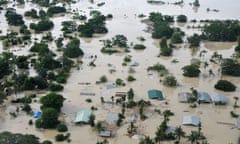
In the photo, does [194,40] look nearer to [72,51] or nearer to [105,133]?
[72,51]

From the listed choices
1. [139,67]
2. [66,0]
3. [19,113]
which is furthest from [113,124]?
[66,0]

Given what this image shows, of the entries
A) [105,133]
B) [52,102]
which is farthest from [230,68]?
[52,102]

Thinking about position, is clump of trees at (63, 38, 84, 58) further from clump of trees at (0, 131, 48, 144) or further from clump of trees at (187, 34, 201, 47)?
clump of trees at (0, 131, 48, 144)

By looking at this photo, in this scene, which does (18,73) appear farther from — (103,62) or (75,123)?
(75,123)

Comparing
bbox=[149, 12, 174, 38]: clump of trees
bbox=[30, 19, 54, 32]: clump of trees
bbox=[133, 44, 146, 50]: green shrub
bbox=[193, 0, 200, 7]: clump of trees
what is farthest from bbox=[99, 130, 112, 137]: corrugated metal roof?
bbox=[193, 0, 200, 7]: clump of trees

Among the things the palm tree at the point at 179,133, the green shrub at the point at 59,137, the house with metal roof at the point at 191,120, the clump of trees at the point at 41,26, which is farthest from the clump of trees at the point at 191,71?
the clump of trees at the point at 41,26

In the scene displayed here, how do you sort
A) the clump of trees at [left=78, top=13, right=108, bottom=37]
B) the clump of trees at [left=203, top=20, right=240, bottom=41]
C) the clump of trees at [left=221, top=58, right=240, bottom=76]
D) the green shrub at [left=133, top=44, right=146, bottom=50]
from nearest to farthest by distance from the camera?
the clump of trees at [left=221, top=58, right=240, bottom=76] → the green shrub at [left=133, top=44, right=146, bottom=50] → the clump of trees at [left=203, top=20, right=240, bottom=41] → the clump of trees at [left=78, top=13, right=108, bottom=37]
